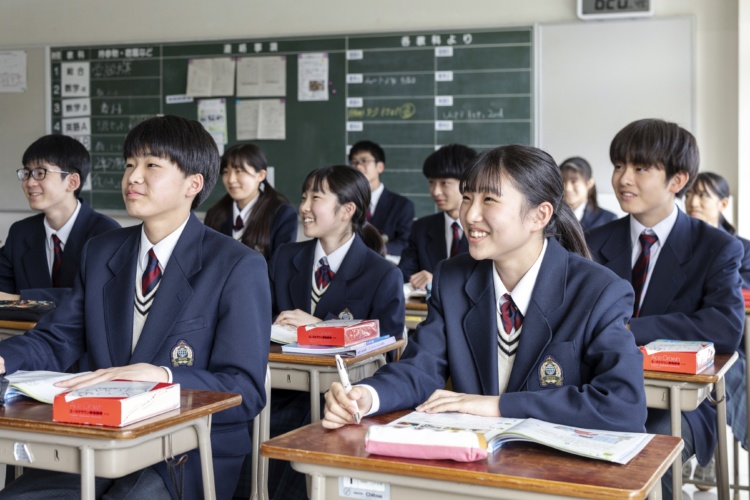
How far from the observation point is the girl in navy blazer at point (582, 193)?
209 inches

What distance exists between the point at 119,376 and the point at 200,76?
5013 mm

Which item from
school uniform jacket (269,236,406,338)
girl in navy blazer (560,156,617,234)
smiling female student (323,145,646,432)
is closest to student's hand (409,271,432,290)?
school uniform jacket (269,236,406,338)

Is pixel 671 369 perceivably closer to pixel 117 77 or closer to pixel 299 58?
pixel 299 58

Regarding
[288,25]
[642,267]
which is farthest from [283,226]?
[642,267]

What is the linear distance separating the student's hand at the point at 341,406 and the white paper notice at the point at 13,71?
6.10 metres

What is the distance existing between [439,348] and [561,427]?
0.48m

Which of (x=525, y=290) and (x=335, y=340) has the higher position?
(x=525, y=290)

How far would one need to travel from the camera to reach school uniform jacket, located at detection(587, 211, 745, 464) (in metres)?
2.79

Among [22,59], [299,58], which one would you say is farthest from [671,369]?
[22,59]

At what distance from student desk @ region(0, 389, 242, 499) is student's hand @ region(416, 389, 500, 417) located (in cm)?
42

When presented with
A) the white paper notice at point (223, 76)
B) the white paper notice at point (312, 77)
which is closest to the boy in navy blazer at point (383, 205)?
the white paper notice at point (312, 77)

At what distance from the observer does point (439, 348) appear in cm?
204

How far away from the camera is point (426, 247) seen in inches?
187

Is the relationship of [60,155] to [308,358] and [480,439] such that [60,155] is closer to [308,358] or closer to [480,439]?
[308,358]
